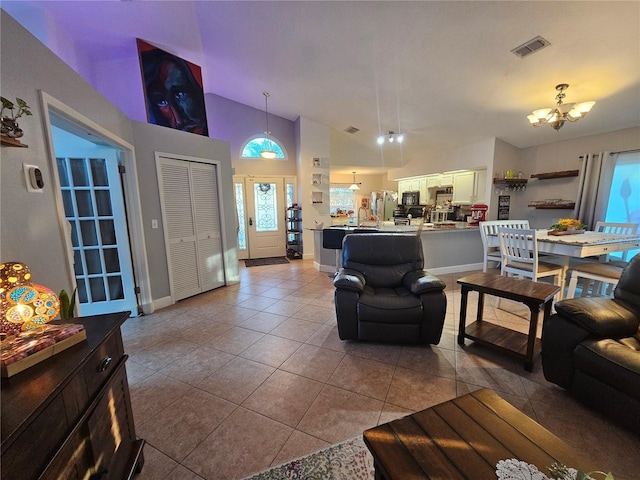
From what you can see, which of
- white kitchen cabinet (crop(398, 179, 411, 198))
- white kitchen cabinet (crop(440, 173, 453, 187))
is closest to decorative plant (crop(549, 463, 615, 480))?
white kitchen cabinet (crop(440, 173, 453, 187))

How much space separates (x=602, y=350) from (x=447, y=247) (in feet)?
10.7

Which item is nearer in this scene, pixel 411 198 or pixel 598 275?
pixel 598 275

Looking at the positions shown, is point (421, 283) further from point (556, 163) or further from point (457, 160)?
point (556, 163)

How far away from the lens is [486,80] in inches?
138

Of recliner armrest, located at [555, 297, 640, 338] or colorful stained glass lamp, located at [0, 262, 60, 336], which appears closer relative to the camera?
colorful stained glass lamp, located at [0, 262, 60, 336]

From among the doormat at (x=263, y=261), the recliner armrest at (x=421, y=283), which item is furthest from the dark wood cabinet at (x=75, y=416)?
the doormat at (x=263, y=261)

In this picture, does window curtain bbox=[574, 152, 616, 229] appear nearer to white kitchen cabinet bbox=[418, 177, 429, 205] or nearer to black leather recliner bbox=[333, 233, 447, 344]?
white kitchen cabinet bbox=[418, 177, 429, 205]

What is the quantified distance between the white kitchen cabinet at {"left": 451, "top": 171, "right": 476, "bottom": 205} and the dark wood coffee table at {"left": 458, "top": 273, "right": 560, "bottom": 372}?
3.78 meters

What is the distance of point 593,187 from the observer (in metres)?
4.21

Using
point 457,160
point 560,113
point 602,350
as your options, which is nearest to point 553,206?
point 457,160

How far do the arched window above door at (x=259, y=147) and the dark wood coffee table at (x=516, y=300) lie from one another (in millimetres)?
5302

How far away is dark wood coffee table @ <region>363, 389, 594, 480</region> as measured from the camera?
3.02ft

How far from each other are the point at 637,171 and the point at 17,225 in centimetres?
691

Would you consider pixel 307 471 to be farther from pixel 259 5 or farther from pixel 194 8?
pixel 194 8
